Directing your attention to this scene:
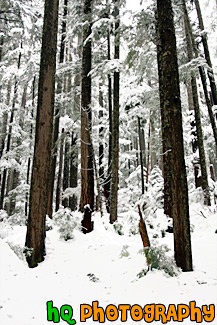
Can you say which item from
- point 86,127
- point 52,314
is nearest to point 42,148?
point 86,127

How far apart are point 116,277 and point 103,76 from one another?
811 centimetres

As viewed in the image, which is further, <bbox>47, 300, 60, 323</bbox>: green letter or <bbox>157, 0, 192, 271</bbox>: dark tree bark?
<bbox>157, 0, 192, 271</bbox>: dark tree bark

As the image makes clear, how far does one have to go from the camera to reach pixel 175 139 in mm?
4520

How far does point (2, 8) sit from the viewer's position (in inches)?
411

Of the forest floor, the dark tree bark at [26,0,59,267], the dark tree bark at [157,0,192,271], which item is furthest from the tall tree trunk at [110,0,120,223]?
the dark tree bark at [157,0,192,271]

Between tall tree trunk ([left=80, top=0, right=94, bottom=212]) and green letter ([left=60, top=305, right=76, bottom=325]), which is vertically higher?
tall tree trunk ([left=80, top=0, right=94, bottom=212])

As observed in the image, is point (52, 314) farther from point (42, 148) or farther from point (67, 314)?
point (42, 148)

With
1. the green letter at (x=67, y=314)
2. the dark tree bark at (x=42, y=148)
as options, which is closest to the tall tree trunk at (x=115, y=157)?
the dark tree bark at (x=42, y=148)

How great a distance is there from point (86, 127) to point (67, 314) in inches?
269

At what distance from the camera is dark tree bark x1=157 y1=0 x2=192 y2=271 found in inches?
167

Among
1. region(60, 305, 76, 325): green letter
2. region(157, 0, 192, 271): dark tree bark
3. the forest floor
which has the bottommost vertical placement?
region(60, 305, 76, 325): green letter

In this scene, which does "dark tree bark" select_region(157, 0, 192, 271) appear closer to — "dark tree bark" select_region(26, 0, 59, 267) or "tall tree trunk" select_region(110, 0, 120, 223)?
"dark tree bark" select_region(26, 0, 59, 267)

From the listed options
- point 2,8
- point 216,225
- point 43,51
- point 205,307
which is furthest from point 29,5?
point 205,307

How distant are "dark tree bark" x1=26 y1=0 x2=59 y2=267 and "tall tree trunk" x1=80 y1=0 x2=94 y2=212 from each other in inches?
109
